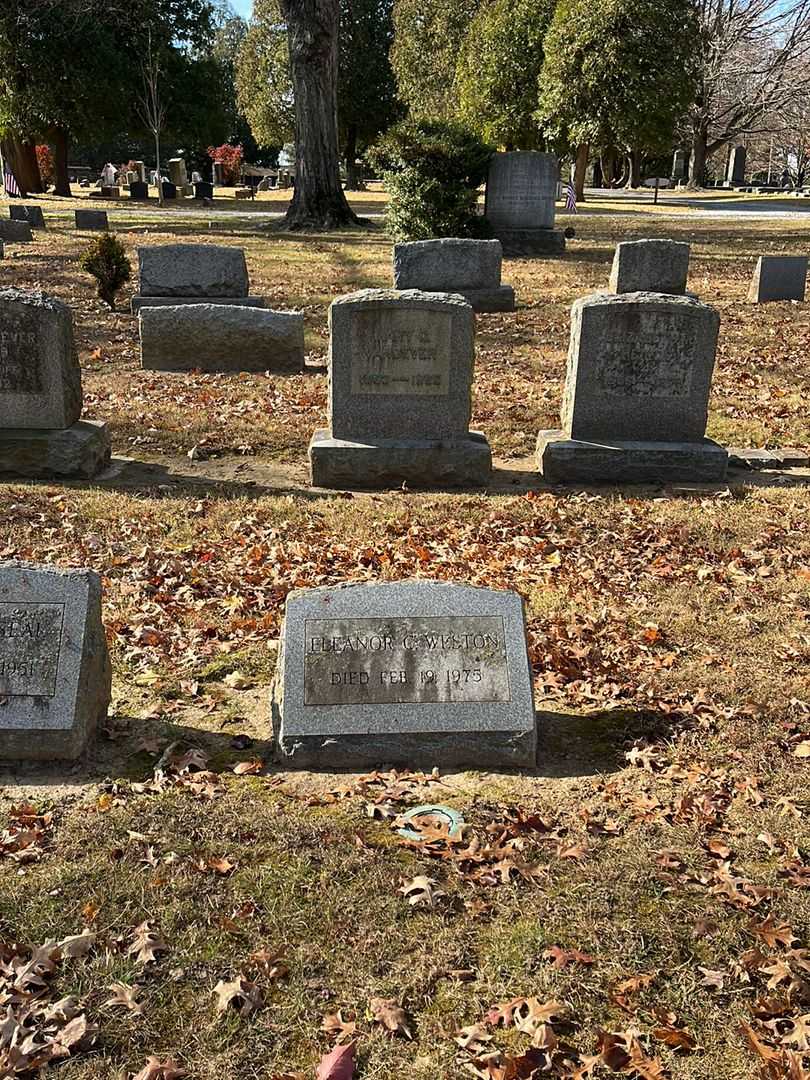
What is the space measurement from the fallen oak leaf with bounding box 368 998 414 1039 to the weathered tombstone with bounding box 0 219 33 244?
Answer: 23.5 metres

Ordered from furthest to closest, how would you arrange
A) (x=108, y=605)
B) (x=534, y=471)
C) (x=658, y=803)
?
(x=534, y=471) → (x=108, y=605) → (x=658, y=803)

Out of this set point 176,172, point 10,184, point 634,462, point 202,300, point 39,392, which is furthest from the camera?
point 176,172

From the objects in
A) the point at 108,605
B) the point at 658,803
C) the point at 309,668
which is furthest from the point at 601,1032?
the point at 108,605

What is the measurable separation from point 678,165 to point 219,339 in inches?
2433

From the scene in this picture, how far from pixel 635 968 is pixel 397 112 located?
51881 millimetres

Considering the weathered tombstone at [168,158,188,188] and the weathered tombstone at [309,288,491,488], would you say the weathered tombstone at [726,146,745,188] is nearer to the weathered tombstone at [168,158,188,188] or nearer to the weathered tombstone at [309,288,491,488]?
the weathered tombstone at [168,158,188,188]

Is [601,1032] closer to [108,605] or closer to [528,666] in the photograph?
[528,666]

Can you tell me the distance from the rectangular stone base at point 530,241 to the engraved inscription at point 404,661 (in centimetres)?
1898

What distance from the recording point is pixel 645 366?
856cm

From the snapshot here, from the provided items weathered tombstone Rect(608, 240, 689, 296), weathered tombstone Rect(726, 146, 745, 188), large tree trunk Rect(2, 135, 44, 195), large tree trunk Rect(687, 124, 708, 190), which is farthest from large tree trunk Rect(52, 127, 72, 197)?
weathered tombstone Rect(726, 146, 745, 188)

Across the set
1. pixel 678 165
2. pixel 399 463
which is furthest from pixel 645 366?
pixel 678 165

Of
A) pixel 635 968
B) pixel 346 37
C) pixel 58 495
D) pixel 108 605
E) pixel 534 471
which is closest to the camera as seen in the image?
pixel 635 968

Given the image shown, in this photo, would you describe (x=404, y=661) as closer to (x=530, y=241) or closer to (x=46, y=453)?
(x=46, y=453)

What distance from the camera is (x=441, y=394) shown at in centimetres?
841
